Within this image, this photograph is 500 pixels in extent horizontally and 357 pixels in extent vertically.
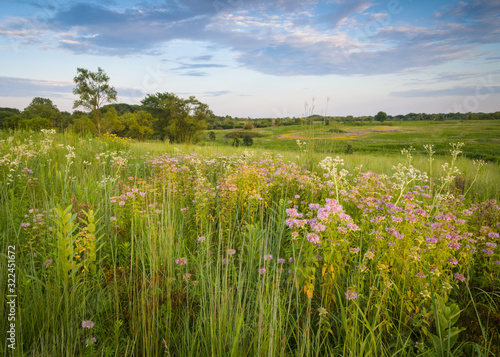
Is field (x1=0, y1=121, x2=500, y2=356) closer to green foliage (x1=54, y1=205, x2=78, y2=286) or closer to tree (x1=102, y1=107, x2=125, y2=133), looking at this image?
green foliage (x1=54, y1=205, x2=78, y2=286)

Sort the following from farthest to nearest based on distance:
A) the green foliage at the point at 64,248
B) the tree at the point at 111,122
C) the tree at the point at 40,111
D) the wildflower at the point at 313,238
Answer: the tree at the point at 40,111
the tree at the point at 111,122
the green foliage at the point at 64,248
the wildflower at the point at 313,238

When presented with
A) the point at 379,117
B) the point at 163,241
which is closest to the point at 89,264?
the point at 163,241

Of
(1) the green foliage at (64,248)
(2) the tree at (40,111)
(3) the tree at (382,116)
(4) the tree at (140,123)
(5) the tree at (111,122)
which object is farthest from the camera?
(2) the tree at (40,111)

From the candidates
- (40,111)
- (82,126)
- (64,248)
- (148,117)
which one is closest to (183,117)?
(148,117)

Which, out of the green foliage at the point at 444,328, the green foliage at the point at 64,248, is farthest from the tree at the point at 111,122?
the green foliage at the point at 444,328

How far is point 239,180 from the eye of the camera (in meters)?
4.14

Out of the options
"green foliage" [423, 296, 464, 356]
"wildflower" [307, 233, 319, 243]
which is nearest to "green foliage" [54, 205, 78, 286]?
"wildflower" [307, 233, 319, 243]

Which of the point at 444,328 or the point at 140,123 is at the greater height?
the point at 140,123

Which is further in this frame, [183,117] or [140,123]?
[140,123]

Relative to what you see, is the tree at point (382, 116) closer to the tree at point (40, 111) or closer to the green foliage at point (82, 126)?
the green foliage at point (82, 126)

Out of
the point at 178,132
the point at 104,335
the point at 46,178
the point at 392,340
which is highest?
the point at 178,132

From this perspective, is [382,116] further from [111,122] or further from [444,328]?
[111,122]

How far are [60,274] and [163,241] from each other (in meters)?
0.86

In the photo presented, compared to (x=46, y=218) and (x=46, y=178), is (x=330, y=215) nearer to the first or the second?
(x=46, y=218)
